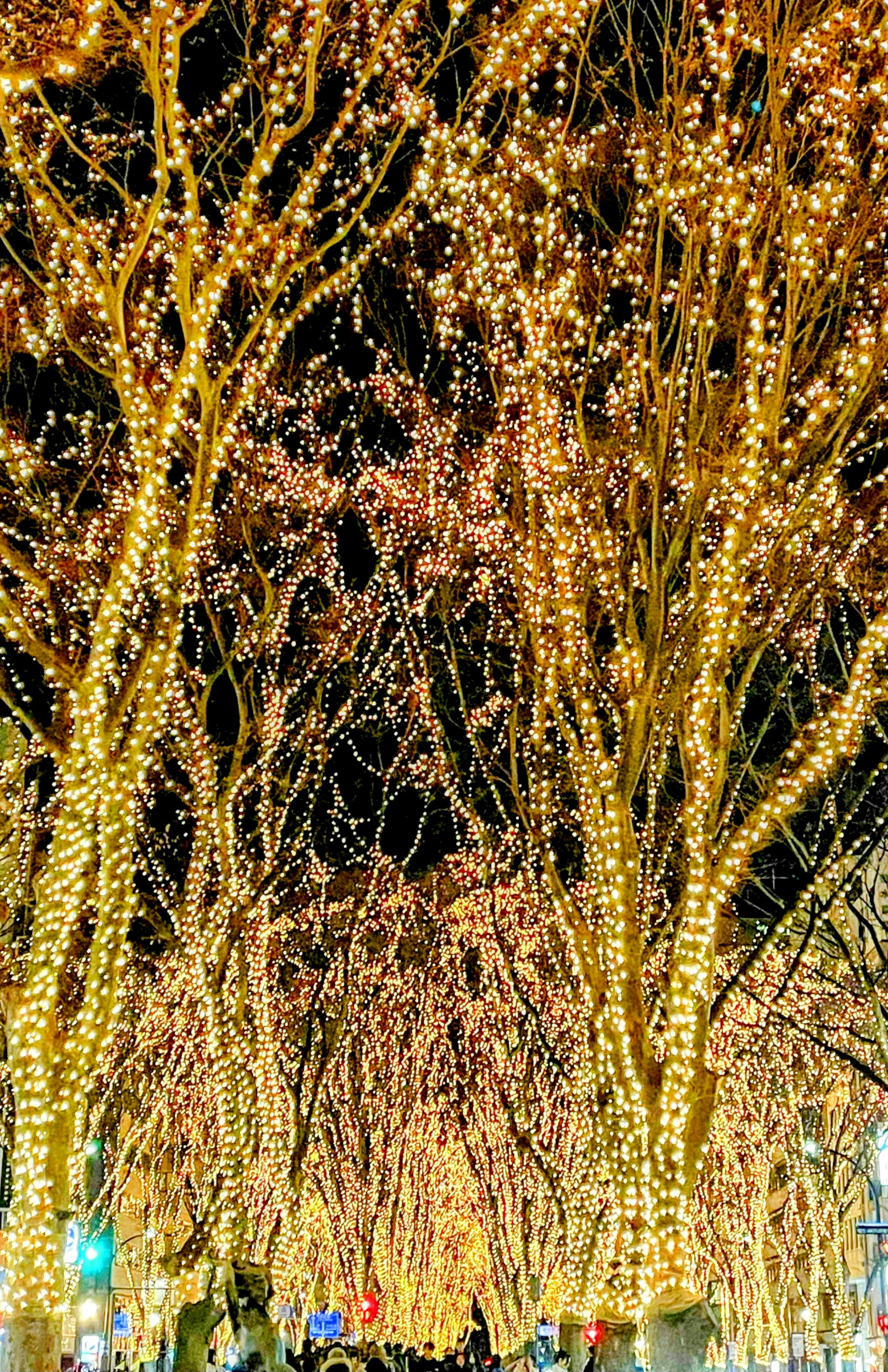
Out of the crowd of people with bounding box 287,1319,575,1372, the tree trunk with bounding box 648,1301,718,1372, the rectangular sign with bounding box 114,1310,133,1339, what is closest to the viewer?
the tree trunk with bounding box 648,1301,718,1372

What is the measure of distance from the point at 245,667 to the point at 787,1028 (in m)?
11.9

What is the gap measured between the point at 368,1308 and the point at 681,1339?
65.4ft

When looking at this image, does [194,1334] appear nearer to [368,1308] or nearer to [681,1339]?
[681,1339]

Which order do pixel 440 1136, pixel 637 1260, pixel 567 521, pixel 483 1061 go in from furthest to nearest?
Answer: pixel 440 1136
pixel 483 1061
pixel 567 521
pixel 637 1260

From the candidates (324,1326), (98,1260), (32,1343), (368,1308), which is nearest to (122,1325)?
(98,1260)

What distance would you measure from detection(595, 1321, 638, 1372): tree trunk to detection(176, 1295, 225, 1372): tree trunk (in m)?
5.28

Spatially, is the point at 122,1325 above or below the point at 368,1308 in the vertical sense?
above

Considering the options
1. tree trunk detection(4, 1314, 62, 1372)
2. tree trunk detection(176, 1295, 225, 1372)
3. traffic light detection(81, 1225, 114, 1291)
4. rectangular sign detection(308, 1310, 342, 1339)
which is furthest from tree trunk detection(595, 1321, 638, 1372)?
traffic light detection(81, 1225, 114, 1291)

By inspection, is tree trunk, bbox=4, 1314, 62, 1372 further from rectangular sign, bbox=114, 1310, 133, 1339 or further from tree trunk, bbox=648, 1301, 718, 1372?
rectangular sign, bbox=114, 1310, 133, 1339

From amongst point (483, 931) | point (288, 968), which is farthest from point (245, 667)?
point (288, 968)

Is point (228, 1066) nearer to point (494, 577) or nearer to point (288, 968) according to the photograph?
point (494, 577)

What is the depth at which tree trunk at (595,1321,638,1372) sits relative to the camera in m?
15.2

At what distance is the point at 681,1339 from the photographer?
10.7 metres

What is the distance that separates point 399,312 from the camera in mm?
14969
